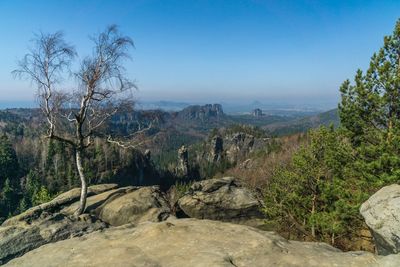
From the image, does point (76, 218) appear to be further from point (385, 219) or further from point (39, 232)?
point (385, 219)

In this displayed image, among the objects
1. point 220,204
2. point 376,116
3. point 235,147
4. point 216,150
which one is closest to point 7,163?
point 220,204

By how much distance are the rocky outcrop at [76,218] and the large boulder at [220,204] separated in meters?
6.99

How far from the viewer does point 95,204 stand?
22.6 m

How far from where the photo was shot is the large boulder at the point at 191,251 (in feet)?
30.9

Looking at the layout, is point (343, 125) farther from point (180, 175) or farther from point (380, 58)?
point (180, 175)

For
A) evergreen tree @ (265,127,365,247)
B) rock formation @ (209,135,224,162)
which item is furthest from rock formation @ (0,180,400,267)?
rock formation @ (209,135,224,162)

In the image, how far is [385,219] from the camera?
35.6 feet

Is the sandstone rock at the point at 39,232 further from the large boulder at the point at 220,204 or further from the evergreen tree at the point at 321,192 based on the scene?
the large boulder at the point at 220,204

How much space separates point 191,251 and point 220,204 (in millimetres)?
23531

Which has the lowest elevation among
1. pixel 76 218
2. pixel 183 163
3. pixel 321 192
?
pixel 183 163

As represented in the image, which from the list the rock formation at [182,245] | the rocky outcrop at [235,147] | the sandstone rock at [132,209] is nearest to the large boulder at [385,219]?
the rock formation at [182,245]

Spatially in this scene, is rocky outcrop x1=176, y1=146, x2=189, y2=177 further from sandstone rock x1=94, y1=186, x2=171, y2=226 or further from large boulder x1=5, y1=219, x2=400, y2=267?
large boulder x1=5, y1=219, x2=400, y2=267

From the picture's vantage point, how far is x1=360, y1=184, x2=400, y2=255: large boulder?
34.0 feet

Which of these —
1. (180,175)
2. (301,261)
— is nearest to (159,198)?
(301,261)
